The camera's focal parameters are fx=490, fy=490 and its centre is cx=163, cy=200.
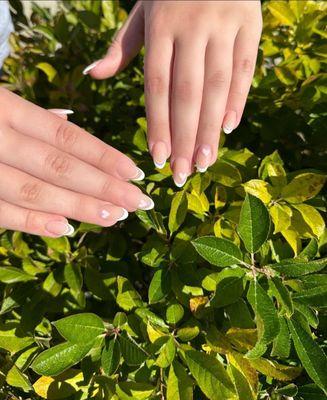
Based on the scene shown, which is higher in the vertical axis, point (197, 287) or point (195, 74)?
point (195, 74)

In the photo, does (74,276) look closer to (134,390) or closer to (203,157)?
(134,390)

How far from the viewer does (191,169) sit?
99 centimetres

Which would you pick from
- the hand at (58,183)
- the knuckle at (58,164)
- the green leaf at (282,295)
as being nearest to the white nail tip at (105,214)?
the hand at (58,183)

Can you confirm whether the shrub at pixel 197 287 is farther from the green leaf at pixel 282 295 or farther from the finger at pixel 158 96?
the finger at pixel 158 96

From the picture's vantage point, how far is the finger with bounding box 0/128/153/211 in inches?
36.1

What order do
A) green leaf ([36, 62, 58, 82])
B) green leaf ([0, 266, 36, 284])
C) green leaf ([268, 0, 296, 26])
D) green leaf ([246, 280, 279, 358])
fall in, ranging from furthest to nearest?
1. green leaf ([36, 62, 58, 82])
2. green leaf ([268, 0, 296, 26])
3. green leaf ([0, 266, 36, 284])
4. green leaf ([246, 280, 279, 358])

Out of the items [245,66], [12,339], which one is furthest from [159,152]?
[12,339]

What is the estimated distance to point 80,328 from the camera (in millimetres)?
900

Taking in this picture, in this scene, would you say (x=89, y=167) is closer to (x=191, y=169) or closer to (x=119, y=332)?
(x=191, y=169)

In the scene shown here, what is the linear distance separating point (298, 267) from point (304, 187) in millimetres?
222

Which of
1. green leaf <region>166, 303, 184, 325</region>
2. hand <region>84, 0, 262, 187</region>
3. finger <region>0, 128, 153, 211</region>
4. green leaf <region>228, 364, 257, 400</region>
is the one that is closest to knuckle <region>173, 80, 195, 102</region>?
hand <region>84, 0, 262, 187</region>

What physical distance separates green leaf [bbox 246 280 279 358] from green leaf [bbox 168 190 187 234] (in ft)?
0.72

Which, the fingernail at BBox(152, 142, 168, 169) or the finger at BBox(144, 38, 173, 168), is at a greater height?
the finger at BBox(144, 38, 173, 168)

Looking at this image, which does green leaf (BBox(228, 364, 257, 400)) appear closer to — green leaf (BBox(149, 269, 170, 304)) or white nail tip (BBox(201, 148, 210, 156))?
green leaf (BBox(149, 269, 170, 304))
